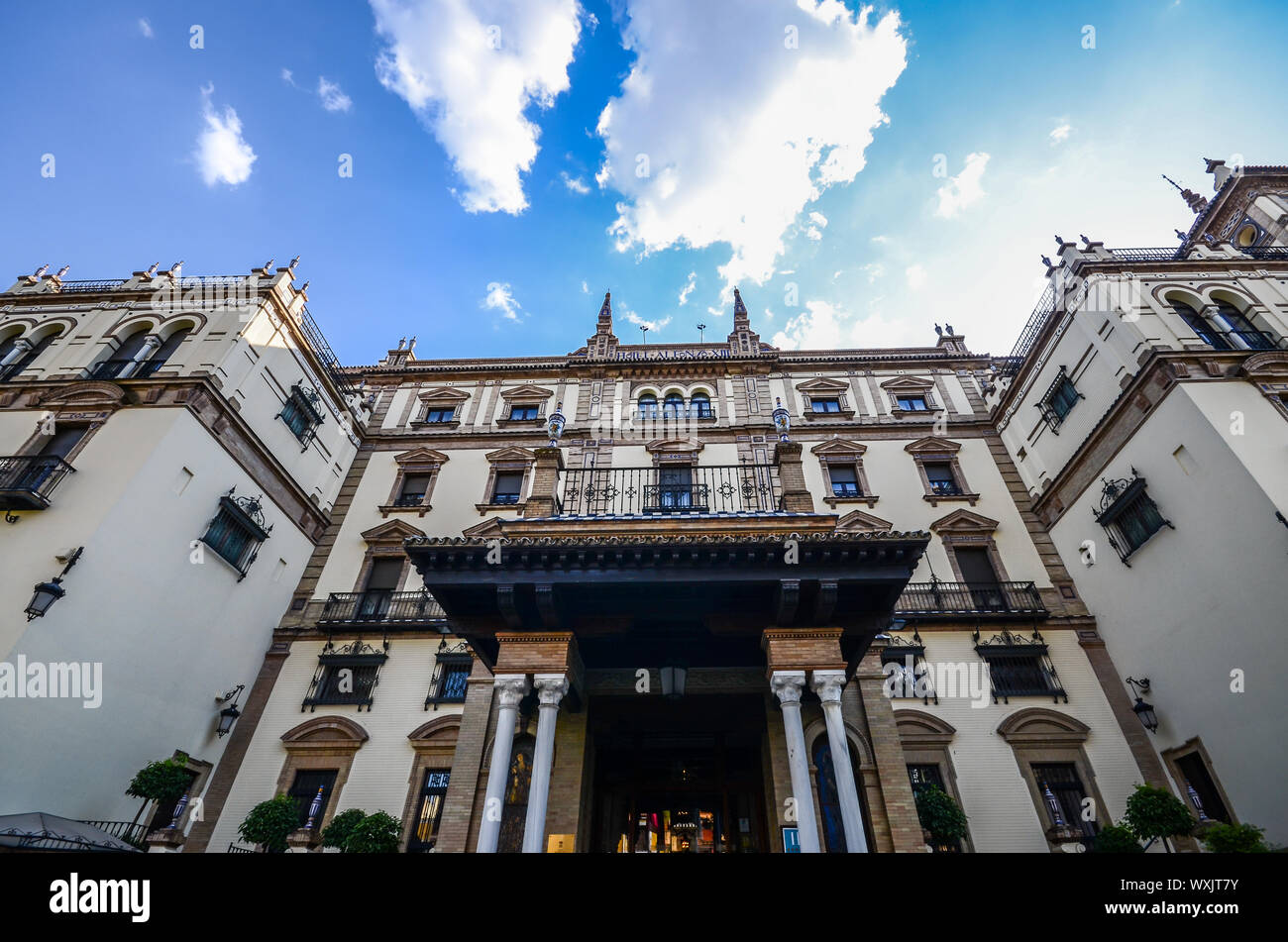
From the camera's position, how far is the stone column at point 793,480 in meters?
10.5

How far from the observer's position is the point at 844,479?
18.0 m

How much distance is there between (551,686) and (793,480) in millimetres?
5724

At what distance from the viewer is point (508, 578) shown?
8617 mm

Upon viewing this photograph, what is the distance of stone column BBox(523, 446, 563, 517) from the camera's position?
10875 millimetres

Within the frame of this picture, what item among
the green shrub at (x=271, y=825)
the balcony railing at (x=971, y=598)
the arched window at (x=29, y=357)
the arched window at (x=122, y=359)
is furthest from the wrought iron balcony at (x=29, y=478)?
the balcony railing at (x=971, y=598)

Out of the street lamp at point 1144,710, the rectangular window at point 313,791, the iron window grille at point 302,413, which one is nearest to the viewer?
the street lamp at point 1144,710

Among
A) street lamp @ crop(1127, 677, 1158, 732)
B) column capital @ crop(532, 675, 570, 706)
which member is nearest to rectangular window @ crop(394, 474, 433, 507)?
column capital @ crop(532, 675, 570, 706)

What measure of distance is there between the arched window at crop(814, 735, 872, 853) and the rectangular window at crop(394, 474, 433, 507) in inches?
531

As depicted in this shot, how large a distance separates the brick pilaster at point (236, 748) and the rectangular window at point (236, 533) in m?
2.49

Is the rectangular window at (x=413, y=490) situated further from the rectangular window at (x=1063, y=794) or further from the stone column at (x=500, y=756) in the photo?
the rectangular window at (x=1063, y=794)

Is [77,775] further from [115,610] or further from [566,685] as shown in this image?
[566,685]

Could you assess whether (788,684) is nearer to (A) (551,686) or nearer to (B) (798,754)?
(B) (798,754)

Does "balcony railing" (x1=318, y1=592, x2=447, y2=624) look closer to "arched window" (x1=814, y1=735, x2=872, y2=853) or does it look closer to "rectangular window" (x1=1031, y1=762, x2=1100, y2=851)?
"arched window" (x1=814, y1=735, x2=872, y2=853)
